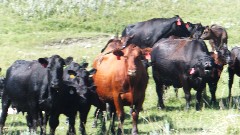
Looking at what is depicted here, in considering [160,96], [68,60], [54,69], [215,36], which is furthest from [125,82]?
[215,36]

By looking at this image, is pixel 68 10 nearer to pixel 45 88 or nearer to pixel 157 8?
pixel 157 8

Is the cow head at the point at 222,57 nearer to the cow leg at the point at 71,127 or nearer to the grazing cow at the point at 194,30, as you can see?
the grazing cow at the point at 194,30

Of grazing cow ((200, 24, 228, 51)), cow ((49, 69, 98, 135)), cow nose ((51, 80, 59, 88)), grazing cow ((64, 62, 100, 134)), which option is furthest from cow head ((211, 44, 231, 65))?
A: grazing cow ((200, 24, 228, 51))

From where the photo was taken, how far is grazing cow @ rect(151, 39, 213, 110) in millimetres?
18453

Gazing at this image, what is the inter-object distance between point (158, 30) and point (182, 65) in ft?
20.3

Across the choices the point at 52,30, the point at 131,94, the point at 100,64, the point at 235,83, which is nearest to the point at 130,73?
the point at 131,94

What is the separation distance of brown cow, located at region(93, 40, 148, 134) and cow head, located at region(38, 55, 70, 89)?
148cm

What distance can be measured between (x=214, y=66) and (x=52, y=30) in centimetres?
2255

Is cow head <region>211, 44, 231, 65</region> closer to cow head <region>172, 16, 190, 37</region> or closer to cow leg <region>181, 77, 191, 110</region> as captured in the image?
cow leg <region>181, 77, 191, 110</region>

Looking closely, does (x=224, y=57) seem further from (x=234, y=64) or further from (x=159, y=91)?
(x=159, y=91)

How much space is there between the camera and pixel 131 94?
49.2 feet

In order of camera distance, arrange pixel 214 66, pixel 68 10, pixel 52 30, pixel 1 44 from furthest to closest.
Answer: pixel 68 10 < pixel 52 30 < pixel 1 44 < pixel 214 66

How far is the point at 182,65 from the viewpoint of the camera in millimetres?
19031

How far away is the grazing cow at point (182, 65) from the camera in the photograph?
1845cm
